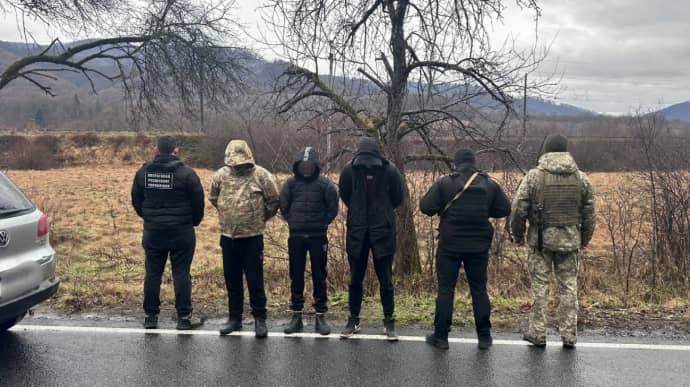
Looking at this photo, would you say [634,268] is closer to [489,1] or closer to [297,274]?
[489,1]

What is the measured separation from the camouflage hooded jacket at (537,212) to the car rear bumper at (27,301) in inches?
171

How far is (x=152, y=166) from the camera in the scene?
5477mm

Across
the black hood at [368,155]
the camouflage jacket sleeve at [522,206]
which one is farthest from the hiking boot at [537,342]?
the black hood at [368,155]

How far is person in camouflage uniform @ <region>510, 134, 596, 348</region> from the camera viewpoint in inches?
198

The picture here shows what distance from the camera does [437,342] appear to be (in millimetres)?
4965

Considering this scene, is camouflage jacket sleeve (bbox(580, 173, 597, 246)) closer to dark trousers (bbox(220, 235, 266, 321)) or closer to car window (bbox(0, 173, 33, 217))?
dark trousers (bbox(220, 235, 266, 321))

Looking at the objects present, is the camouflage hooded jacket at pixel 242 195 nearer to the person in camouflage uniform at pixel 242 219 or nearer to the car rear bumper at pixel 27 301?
the person in camouflage uniform at pixel 242 219

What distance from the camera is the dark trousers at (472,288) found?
5.01 m

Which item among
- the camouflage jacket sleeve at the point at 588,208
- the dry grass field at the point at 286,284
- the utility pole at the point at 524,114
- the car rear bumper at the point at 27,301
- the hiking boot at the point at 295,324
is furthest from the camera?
the utility pole at the point at 524,114

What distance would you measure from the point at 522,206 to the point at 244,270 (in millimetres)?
2795

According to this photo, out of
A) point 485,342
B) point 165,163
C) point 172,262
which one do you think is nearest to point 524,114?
point 485,342

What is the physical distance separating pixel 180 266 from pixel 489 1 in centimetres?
532

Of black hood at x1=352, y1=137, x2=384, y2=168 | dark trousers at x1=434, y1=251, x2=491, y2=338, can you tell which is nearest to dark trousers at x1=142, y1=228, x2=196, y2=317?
black hood at x1=352, y1=137, x2=384, y2=168

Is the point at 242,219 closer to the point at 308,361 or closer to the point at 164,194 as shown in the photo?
the point at 164,194
